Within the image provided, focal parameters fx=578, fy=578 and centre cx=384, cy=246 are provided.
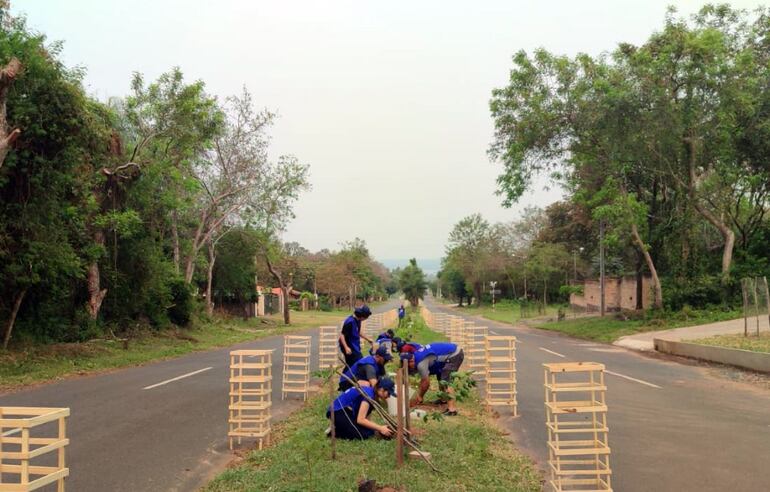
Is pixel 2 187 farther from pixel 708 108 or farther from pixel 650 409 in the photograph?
pixel 708 108

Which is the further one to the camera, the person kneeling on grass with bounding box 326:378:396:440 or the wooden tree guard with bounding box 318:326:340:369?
the wooden tree guard with bounding box 318:326:340:369

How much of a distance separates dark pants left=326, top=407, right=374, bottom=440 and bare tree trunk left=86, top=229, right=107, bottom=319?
14491 mm

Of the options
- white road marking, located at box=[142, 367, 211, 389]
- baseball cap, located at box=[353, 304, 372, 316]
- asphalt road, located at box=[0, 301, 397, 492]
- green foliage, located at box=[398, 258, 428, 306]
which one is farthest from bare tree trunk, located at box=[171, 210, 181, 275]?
green foliage, located at box=[398, 258, 428, 306]

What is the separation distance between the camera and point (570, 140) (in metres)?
26.0

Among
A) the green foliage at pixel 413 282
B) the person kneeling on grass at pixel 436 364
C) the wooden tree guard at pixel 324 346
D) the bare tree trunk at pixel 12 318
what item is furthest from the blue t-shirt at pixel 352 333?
the green foliage at pixel 413 282

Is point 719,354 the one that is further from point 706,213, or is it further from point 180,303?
point 180,303

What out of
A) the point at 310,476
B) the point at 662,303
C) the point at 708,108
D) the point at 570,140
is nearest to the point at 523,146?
the point at 570,140

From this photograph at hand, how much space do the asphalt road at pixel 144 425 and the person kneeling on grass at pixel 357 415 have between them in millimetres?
1337

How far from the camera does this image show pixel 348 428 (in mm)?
6922

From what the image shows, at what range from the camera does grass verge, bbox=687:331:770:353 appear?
14.7 m

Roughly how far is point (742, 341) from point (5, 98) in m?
19.7

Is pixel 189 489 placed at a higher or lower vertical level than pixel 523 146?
lower

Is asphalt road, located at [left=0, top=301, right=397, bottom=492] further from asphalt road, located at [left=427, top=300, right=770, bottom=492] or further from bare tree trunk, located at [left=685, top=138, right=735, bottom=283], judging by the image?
bare tree trunk, located at [left=685, top=138, right=735, bottom=283]

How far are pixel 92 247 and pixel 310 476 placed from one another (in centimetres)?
1527
